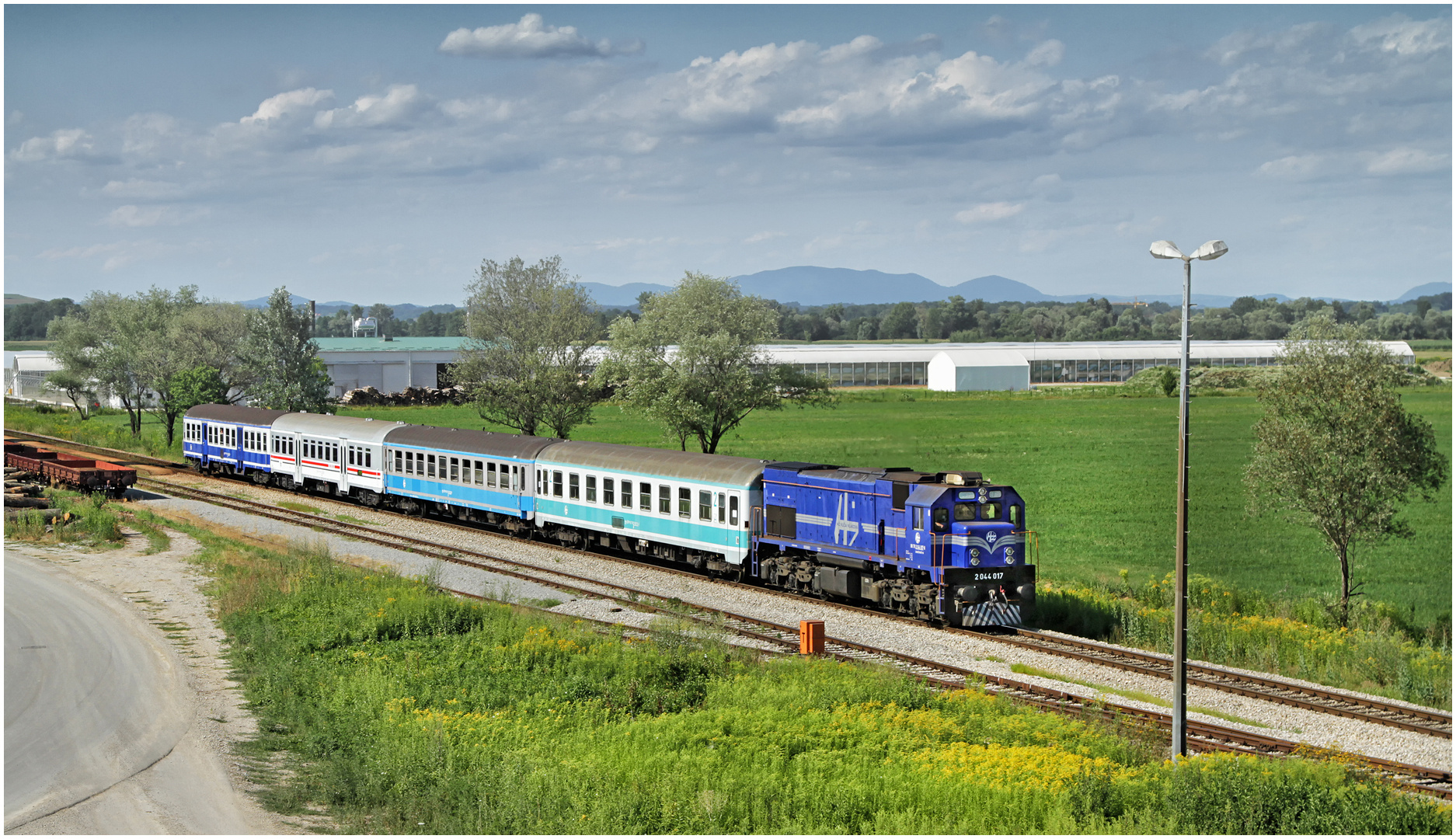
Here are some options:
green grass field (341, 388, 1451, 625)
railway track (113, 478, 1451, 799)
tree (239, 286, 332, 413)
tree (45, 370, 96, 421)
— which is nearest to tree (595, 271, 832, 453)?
green grass field (341, 388, 1451, 625)

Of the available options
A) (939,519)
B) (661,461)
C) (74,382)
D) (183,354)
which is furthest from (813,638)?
(74,382)

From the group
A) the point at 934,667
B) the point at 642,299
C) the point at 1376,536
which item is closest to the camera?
the point at 934,667

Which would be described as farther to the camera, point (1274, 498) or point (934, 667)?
point (1274, 498)

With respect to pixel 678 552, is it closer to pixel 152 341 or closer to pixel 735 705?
pixel 735 705

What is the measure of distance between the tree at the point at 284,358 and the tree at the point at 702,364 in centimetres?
2560

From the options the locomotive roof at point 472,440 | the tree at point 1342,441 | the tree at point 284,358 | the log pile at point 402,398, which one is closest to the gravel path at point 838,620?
the locomotive roof at point 472,440

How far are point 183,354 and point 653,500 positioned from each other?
5488 centimetres

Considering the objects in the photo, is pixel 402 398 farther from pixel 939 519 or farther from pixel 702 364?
pixel 939 519

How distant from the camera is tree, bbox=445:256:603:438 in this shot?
186 feet

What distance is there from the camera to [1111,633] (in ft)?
99.3

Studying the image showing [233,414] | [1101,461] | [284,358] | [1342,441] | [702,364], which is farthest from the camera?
[284,358]

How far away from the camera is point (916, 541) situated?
28.0 meters

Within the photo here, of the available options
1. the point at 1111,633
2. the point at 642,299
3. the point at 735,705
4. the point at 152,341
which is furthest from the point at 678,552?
the point at 152,341

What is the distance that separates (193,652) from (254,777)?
9.20 metres
